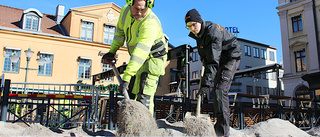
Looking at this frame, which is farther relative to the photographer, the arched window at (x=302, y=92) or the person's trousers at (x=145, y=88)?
the arched window at (x=302, y=92)

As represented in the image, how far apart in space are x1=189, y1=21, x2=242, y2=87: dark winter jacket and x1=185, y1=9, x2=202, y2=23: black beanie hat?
0.11m

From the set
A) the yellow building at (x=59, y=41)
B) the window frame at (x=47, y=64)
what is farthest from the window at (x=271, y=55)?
the window frame at (x=47, y=64)

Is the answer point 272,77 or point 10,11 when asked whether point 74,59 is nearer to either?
point 10,11

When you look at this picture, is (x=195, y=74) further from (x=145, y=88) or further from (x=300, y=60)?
(x=145, y=88)

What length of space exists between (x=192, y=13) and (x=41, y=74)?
66.2 feet

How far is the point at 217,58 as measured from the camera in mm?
3594

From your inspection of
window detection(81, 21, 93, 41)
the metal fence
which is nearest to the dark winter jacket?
the metal fence

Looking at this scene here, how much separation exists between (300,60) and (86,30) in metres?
22.0

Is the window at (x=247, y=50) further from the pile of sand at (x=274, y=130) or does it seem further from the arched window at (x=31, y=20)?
the pile of sand at (x=274, y=130)

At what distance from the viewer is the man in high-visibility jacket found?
344 centimetres

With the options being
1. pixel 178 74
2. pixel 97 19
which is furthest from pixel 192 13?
pixel 97 19

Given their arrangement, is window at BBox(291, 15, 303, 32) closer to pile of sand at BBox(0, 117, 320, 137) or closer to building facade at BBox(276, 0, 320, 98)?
building facade at BBox(276, 0, 320, 98)

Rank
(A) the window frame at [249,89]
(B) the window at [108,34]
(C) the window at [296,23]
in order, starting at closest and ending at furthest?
(B) the window at [108,34], (C) the window at [296,23], (A) the window frame at [249,89]

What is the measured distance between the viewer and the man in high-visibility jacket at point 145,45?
3443 millimetres
